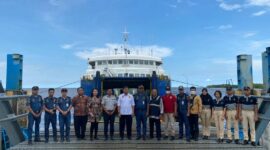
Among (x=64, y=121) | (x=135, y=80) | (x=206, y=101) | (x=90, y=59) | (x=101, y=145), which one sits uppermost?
(x=90, y=59)

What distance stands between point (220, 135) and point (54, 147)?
14.9 ft

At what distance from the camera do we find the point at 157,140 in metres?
8.80

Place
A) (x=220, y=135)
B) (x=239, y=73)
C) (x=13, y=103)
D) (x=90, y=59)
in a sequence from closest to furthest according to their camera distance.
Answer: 1. (x=220, y=135)
2. (x=13, y=103)
3. (x=239, y=73)
4. (x=90, y=59)

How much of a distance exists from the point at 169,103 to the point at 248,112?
2.22m

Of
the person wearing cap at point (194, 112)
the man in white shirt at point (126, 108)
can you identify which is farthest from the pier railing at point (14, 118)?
the man in white shirt at point (126, 108)

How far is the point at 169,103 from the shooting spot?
9125 millimetres

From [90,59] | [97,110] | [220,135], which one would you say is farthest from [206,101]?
[90,59]

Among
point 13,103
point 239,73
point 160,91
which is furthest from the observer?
point 160,91

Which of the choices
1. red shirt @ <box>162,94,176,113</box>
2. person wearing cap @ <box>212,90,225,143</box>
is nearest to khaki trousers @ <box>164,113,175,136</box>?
red shirt @ <box>162,94,176,113</box>

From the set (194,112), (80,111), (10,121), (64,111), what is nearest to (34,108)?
(64,111)

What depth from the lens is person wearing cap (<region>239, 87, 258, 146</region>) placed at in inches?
327

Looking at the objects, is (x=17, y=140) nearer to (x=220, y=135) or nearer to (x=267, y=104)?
(x=220, y=135)

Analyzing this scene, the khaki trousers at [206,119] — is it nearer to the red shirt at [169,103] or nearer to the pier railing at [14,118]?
the red shirt at [169,103]

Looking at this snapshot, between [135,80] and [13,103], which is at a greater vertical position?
[135,80]
